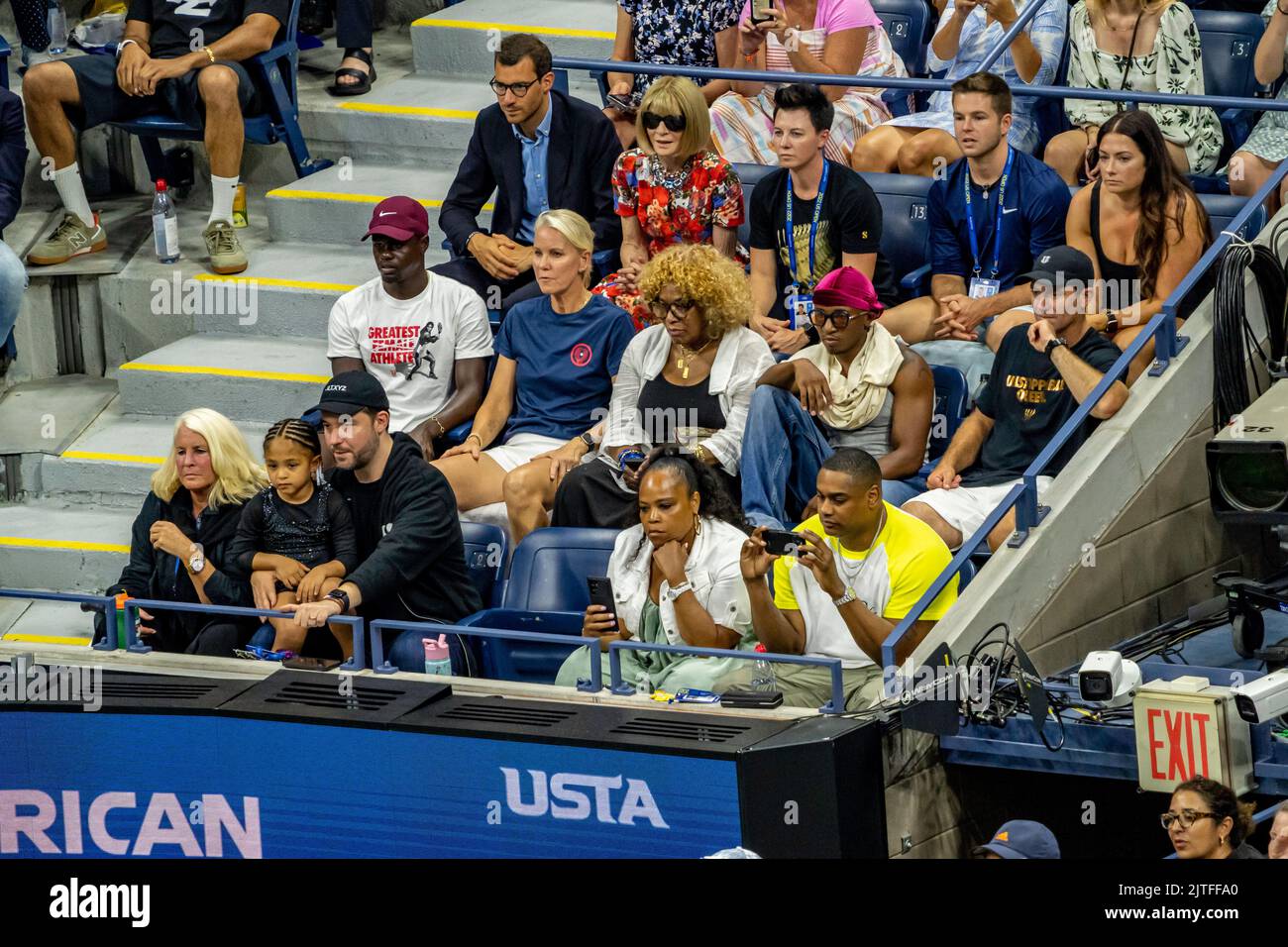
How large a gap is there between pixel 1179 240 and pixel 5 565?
5.04 meters

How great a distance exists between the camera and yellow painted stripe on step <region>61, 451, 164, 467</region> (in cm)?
1055

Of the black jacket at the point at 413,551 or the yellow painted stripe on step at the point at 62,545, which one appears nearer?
the black jacket at the point at 413,551

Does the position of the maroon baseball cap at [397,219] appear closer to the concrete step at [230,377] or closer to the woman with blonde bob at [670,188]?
the woman with blonde bob at [670,188]

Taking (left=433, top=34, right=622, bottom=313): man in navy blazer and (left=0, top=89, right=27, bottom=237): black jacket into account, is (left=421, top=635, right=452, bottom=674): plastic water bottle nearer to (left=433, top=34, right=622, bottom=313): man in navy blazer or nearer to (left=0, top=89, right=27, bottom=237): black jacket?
(left=433, top=34, right=622, bottom=313): man in navy blazer

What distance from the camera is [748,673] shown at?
312 inches

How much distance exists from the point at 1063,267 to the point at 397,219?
106 inches

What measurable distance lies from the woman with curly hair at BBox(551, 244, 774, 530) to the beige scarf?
1.00ft

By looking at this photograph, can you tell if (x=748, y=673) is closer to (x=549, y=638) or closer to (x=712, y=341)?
(x=549, y=638)

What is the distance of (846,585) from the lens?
798 cm

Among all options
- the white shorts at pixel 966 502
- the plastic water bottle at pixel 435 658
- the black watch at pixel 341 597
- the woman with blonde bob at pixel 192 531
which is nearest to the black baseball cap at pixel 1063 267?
the white shorts at pixel 966 502

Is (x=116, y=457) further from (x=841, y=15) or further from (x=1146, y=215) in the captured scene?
(x=1146, y=215)

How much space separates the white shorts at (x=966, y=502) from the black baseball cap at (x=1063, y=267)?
729mm

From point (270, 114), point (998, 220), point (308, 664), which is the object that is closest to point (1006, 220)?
point (998, 220)

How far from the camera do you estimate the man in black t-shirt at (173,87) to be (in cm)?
1120
